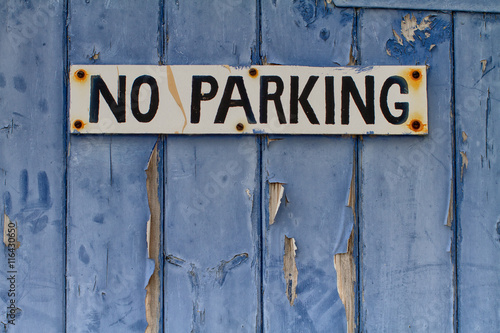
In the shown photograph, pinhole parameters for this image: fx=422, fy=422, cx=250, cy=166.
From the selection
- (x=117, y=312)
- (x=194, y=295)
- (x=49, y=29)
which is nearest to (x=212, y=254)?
(x=194, y=295)

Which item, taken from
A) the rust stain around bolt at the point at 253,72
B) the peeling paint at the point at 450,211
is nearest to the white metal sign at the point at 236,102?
the rust stain around bolt at the point at 253,72

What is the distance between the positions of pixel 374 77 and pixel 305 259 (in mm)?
304

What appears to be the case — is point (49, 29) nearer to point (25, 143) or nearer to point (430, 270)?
point (25, 143)

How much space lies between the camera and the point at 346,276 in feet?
2.17

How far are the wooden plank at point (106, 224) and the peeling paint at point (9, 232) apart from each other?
0.08 m

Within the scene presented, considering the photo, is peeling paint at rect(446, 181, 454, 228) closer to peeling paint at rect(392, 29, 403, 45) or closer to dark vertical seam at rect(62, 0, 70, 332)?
peeling paint at rect(392, 29, 403, 45)

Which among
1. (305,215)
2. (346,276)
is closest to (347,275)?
(346,276)

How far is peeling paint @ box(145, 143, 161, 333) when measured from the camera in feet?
2.14

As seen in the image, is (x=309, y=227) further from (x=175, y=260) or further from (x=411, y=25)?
(x=411, y=25)

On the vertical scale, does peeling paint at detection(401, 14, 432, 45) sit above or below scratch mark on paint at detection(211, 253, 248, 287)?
above

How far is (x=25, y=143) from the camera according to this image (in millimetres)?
655

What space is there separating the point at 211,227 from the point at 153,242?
9cm

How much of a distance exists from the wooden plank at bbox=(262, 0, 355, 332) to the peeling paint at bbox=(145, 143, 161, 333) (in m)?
0.17

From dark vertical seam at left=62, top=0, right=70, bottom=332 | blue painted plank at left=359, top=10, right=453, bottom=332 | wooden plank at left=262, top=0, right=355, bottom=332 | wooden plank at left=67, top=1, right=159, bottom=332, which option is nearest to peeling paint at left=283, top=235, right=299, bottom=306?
wooden plank at left=262, top=0, right=355, bottom=332
